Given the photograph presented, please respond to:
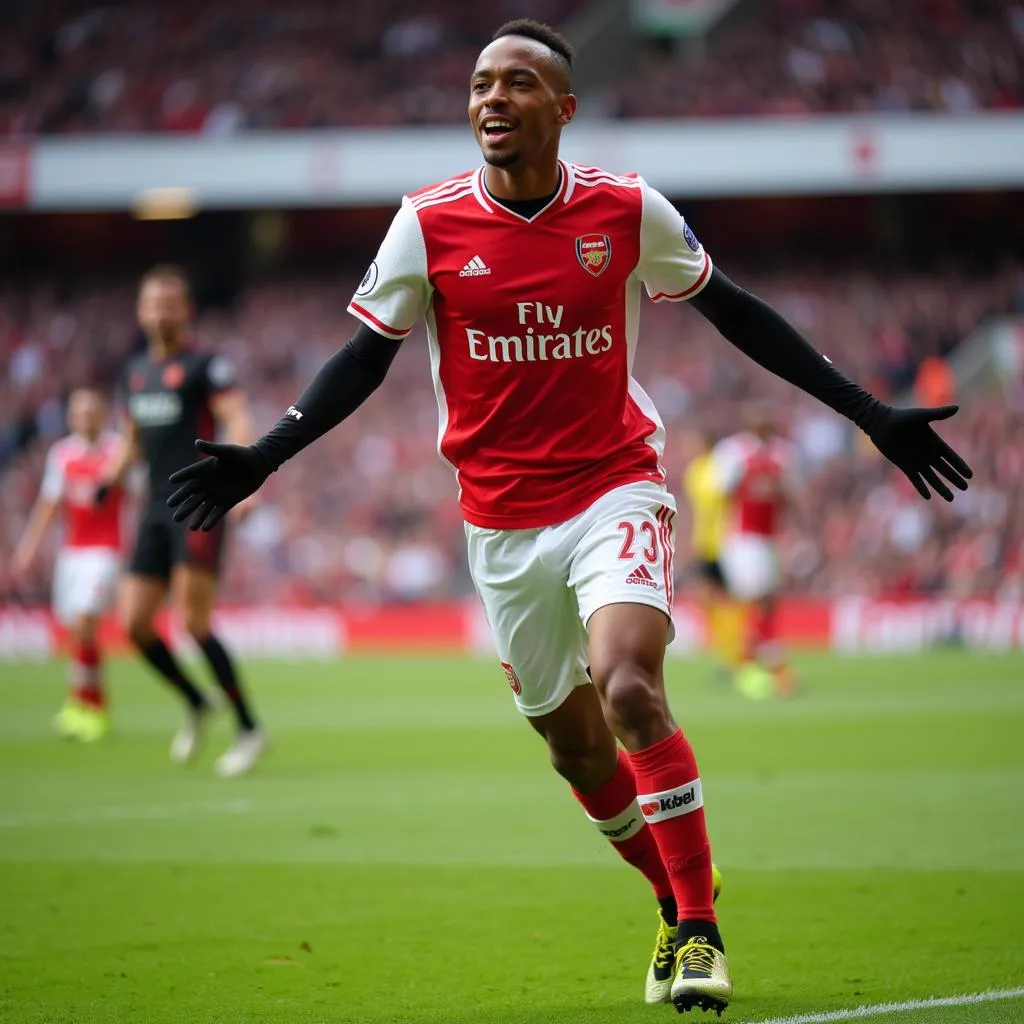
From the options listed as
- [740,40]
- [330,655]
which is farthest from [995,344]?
[330,655]

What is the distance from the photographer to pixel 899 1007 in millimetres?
4934

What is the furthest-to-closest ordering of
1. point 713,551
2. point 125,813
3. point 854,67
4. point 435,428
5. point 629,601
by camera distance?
1. point 854,67
2. point 435,428
3. point 713,551
4. point 125,813
5. point 629,601

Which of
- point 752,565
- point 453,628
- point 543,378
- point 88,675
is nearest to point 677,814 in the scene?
point 543,378

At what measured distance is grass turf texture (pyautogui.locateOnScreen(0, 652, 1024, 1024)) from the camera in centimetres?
529

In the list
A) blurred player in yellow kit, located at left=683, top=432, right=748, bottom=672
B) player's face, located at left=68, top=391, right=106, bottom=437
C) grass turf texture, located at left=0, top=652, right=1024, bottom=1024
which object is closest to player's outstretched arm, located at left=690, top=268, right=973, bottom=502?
grass turf texture, located at left=0, top=652, right=1024, bottom=1024

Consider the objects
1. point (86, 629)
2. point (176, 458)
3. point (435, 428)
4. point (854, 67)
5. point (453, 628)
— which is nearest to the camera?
point (176, 458)

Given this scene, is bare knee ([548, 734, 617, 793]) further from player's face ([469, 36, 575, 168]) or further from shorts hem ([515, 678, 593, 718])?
player's face ([469, 36, 575, 168])

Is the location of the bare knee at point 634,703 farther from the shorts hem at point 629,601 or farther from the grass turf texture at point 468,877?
the grass turf texture at point 468,877

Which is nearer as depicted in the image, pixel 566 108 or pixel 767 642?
pixel 566 108

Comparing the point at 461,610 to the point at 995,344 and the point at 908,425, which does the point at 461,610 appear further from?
the point at 908,425

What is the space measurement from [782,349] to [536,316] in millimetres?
786

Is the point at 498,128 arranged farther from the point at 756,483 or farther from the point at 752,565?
the point at 756,483

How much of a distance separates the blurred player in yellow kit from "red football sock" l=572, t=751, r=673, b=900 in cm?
1229

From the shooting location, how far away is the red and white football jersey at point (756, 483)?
57.6 ft
